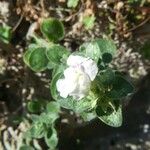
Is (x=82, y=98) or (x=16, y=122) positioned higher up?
(x=82, y=98)

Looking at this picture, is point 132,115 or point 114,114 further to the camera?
point 132,115

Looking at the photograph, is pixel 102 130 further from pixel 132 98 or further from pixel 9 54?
pixel 9 54

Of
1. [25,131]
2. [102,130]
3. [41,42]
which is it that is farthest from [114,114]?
[102,130]

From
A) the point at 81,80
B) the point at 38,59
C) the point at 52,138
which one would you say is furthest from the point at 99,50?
the point at 52,138

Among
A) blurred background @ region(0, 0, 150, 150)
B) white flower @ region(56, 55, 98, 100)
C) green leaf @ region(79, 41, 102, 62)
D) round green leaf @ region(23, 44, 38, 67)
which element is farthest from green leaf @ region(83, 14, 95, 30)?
white flower @ region(56, 55, 98, 100)

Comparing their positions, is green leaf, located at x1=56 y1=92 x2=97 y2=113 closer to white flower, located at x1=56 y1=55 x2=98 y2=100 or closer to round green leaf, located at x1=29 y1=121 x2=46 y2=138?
white flower, located at x1=56 y1=55 x2=98 y2=100

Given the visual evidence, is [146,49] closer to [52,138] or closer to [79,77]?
[52,138]

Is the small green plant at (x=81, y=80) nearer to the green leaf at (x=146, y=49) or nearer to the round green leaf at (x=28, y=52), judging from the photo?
the round green leaf at (x=28, y=52)

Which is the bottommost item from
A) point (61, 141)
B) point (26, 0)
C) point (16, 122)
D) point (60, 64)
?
point (61, 141)
